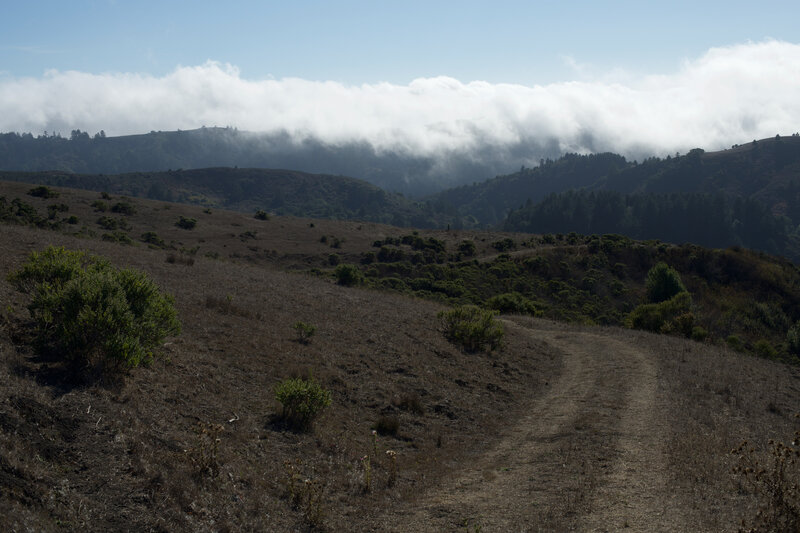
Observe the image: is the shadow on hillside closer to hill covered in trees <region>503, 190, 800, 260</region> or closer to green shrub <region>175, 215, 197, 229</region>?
green shrub <region>175, 215, 197, 229</region>

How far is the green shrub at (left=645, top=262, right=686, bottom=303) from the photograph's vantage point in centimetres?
4009

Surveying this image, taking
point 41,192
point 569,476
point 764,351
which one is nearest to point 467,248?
point 764,351

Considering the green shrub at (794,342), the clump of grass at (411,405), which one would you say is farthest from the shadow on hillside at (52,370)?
the green shrub at (794,342)

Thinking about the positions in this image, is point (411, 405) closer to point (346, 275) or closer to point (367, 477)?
point (367, 477)

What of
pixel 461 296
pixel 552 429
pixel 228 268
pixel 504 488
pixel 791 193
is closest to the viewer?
pixel 504 488

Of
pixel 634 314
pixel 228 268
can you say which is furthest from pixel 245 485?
pixel 634 314

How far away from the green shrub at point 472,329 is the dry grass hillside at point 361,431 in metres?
0.60

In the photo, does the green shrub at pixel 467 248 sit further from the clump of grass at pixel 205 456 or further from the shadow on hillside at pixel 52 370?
the clump of grass at pixel 205 456

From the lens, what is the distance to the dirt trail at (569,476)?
6.84m

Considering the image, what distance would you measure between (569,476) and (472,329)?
980 cm

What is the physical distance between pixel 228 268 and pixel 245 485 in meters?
18.3

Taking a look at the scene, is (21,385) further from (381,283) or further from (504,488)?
(381,283)

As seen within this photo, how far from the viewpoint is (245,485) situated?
6965 mm

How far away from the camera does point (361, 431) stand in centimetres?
1022
